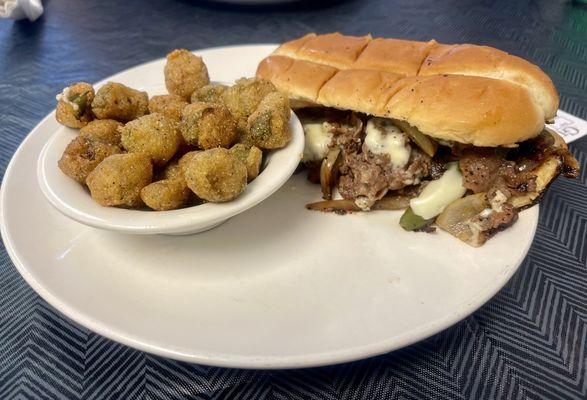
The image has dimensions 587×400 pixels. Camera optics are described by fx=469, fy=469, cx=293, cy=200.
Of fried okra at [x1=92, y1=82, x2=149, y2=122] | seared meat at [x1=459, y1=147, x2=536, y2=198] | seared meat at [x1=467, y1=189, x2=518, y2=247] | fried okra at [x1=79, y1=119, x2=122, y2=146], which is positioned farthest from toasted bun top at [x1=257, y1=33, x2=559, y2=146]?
fried okra at [x1=79, y1=119, x2=122, y2=146]

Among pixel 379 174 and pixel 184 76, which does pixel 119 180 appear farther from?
pixel 379 174

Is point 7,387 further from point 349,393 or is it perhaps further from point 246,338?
point 349,393

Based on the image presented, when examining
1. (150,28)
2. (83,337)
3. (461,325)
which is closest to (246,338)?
(83,337)

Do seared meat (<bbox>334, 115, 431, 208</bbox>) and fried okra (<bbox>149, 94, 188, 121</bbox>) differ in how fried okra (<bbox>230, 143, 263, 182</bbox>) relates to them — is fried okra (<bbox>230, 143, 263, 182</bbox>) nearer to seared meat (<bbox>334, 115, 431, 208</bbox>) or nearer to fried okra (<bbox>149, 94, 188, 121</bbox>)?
fried okra (<bbox>149, 94, 188, 121</bbox>)

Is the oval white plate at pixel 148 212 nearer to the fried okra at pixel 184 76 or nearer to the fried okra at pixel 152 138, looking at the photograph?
the fried okra at pixel 152 138

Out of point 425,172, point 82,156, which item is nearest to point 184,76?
point 82,156
